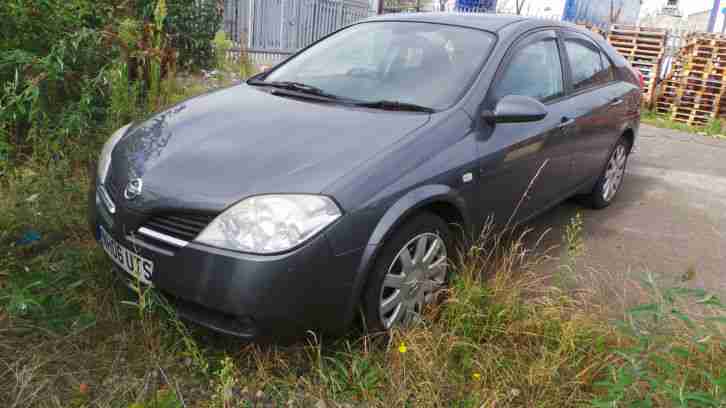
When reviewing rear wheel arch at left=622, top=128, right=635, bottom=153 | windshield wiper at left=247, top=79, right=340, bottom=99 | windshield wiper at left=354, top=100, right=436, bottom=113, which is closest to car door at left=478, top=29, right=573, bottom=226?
windshield wiper at left=354, top=100, right=436, bottom=113

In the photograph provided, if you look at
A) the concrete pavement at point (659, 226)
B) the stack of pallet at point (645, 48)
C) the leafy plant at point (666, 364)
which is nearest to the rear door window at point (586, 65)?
the concrete pavement at point (659, 226)

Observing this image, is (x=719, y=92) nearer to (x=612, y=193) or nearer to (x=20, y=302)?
(x=612, y=193)

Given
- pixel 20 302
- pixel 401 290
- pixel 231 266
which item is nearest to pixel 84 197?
pixel 20 302

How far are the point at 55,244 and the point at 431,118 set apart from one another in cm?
219

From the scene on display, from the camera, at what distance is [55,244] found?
10.3ft

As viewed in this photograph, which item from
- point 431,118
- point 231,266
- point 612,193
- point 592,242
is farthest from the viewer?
point 612,193

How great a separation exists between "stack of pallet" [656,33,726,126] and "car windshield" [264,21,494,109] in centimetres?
874

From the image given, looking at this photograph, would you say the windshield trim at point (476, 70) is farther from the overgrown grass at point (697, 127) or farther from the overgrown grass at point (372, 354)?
the overgrown grass at point (697, 127)

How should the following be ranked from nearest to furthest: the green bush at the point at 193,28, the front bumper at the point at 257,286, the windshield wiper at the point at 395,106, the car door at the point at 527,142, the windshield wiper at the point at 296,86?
1. the front bumper at the point at 257,286
2. the windshield wiper at the point at 395,106
3. the car door at the point at 527,142
4. the windshield wiper at the point at 296,86
5. the green bush at the point at 193,28

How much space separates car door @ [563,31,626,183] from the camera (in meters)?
A: 3.88

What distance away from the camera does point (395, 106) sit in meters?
2.88

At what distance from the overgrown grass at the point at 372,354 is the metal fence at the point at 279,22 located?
7294mm

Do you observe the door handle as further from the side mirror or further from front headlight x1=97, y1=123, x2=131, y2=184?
front headlight x1=97, y1=123, x2=131, y2=184

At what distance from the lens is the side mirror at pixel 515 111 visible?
284 centimetres
